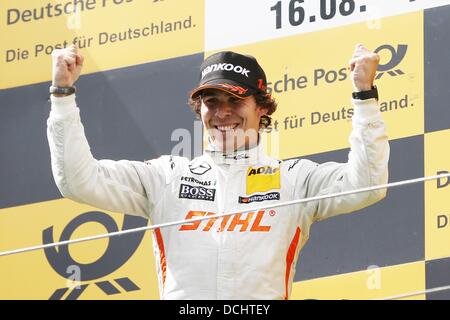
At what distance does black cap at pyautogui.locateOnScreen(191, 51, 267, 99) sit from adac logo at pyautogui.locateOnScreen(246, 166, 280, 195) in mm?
163

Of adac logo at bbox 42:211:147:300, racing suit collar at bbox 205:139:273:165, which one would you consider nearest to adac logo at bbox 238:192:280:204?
racing suit collar at bbox 205:139:273:165

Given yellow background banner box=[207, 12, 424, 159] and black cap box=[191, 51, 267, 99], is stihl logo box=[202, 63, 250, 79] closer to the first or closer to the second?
black cap box=[191, 51, 267, 99]

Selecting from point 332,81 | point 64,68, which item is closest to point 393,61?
point 332,81

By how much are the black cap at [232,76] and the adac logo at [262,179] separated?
163mm

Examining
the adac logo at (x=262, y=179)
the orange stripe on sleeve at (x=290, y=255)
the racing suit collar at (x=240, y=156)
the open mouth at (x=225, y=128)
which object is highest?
the open mouth at (x=225, y=128)

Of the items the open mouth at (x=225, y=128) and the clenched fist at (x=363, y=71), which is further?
the open mouth at (x=225, y=128)

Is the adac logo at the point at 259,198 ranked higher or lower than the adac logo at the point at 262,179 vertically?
lower

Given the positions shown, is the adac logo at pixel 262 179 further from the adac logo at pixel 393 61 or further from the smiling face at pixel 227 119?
the adac logo at pixel 393 61

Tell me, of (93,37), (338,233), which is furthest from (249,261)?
(93,37)

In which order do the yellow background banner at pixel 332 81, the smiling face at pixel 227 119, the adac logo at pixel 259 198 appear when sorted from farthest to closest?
the yellow background banner at pixel 332 81, the smiling face at pixel 227 119, the adac logo at pixel 259 198

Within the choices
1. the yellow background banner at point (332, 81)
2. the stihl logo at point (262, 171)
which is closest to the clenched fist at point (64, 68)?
the stihl logo at point (262, 171)

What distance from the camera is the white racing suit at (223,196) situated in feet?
9.69

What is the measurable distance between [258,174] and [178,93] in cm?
100

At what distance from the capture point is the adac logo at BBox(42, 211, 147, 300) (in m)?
3.98
